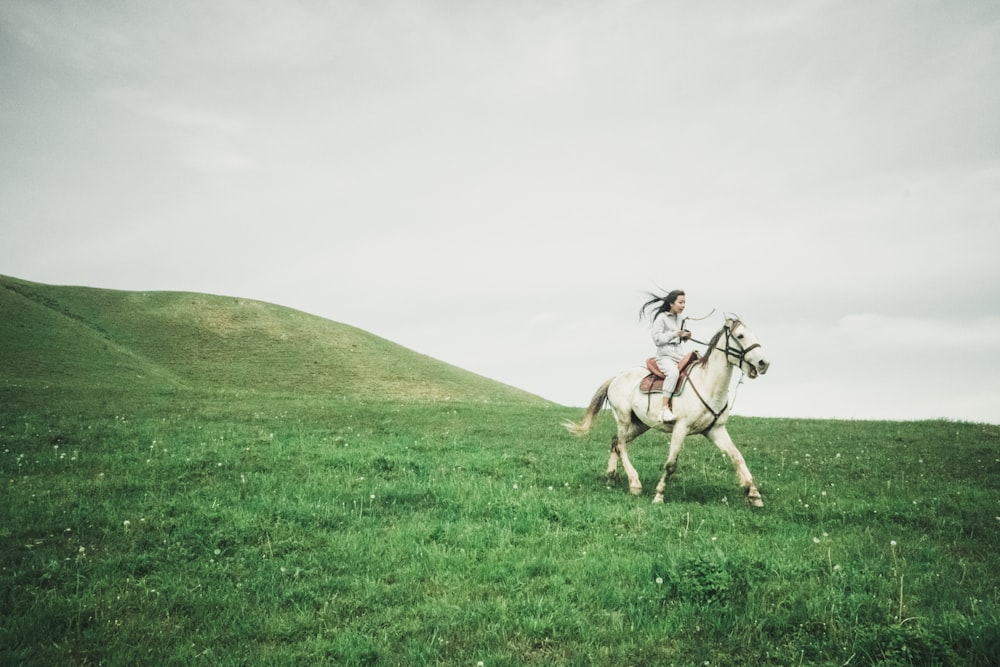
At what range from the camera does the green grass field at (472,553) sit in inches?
215

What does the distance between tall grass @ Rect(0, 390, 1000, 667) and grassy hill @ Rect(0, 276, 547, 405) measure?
81.2 ft

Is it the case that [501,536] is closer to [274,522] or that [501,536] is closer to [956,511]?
[274,522]

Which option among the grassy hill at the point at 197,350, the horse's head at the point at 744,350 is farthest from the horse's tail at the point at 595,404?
the grassy hill at the point at 197,350

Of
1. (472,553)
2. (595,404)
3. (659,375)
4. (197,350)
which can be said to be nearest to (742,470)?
(659,375)

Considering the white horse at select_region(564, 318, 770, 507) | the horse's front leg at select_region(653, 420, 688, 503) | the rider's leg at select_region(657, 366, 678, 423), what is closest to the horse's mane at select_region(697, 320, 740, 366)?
the white horse at select_region(564, 318, 770, 507)

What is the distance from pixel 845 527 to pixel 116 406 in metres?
27.7

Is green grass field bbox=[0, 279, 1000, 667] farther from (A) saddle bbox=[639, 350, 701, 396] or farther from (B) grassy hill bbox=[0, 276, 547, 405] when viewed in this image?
(B) grassy hill bbox=[0, 276, 547, 405]

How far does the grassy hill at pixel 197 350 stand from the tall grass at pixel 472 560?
81.2 ft

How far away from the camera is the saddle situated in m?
11.7

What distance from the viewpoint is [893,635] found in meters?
5.05

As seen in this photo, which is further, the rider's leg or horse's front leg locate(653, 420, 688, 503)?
the rider's leg

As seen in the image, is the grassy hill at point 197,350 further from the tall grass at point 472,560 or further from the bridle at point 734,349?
the bridle at point 734,349

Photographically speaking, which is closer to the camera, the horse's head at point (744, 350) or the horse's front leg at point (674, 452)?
the horse's head at point (744, 350)

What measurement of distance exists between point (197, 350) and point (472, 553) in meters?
53.7
